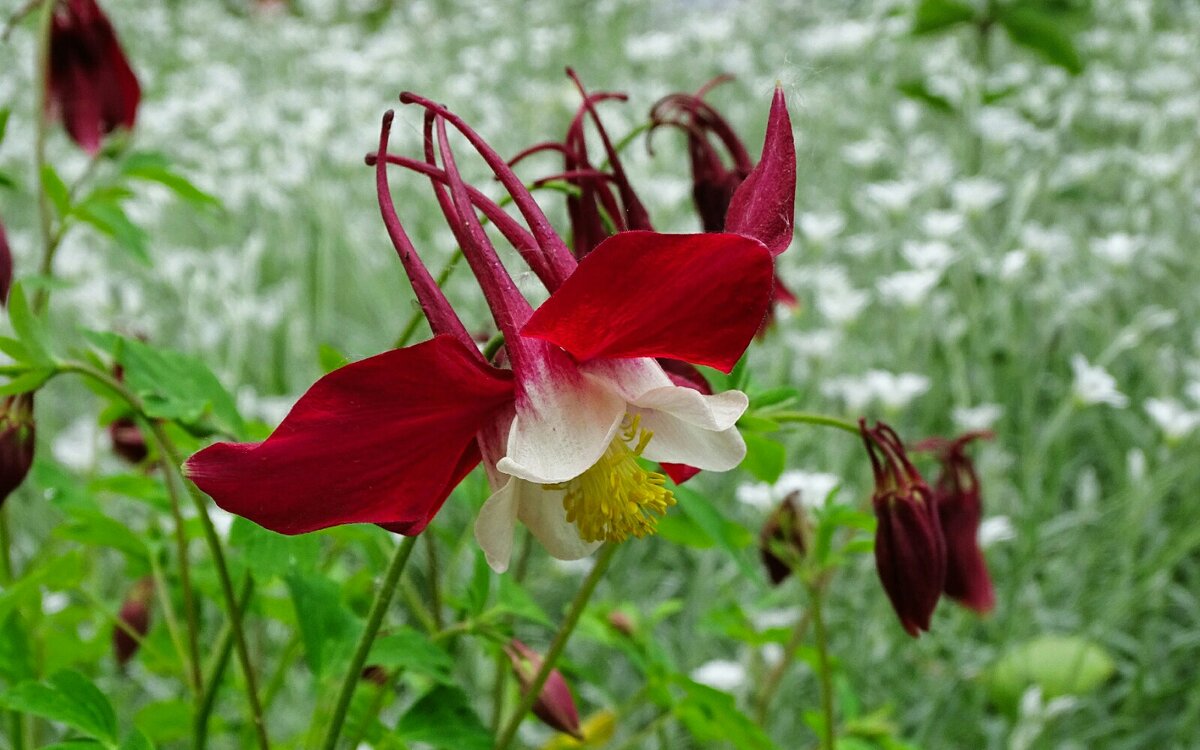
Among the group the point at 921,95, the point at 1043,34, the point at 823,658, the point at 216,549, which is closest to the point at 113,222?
the point at 216,549

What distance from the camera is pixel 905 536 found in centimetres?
62

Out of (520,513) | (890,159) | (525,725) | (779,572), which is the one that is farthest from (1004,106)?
(520,513)

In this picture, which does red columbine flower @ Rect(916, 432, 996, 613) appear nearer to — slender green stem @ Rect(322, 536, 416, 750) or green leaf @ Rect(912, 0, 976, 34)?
slender green stem @ Rect(322, 536, 416, 750)

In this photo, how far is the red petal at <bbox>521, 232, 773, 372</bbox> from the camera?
372 mm

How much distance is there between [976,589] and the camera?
0.85 metres

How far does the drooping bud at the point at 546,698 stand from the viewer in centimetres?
67

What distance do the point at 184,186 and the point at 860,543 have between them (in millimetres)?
601


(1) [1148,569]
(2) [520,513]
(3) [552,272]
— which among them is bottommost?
(1) [1148,569]

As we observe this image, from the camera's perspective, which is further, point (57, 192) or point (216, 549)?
point (57, 192)

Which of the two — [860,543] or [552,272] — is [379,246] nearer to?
[860,543]

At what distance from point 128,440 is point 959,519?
75cm

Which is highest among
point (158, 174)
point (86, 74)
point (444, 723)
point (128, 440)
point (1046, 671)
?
Answer: point (86, 74)

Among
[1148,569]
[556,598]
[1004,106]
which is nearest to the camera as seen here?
[1148,569]

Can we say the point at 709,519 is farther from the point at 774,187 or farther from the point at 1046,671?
the point at 1046,671
